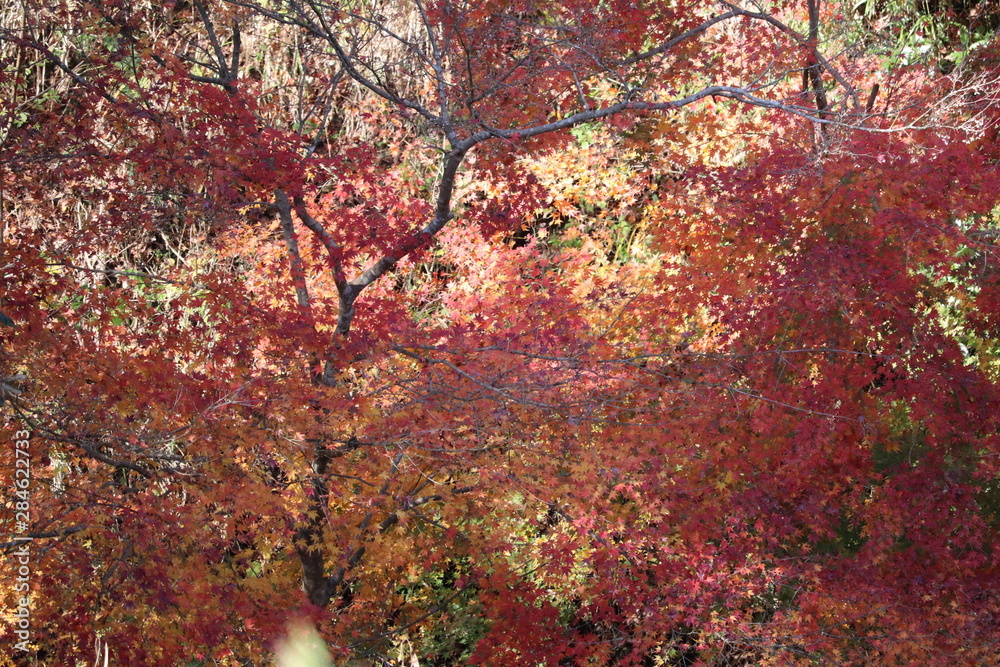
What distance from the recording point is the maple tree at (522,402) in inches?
206

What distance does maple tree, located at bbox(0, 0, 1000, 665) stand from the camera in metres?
5.23

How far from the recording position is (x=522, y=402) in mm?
5430

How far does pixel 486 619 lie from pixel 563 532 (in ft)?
4.25

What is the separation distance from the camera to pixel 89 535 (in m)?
5.31

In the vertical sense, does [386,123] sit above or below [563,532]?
above

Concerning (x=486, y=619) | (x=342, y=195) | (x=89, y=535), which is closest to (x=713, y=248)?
(x=342, y=195)

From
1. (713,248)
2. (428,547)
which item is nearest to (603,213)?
(713,248)

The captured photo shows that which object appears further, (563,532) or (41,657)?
(563,532)

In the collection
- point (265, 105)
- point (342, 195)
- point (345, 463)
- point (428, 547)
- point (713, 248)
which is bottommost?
point (428, 547)

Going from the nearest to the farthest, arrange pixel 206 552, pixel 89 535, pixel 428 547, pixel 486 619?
pixel 206 552
pixel 89 535
pixel 428 547
pixel 486 619

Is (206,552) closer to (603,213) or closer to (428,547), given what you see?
(428,547)

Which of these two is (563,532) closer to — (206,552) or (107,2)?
(206,552)

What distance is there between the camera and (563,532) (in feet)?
24.3

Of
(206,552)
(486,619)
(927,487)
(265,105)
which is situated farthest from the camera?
(265,105)
